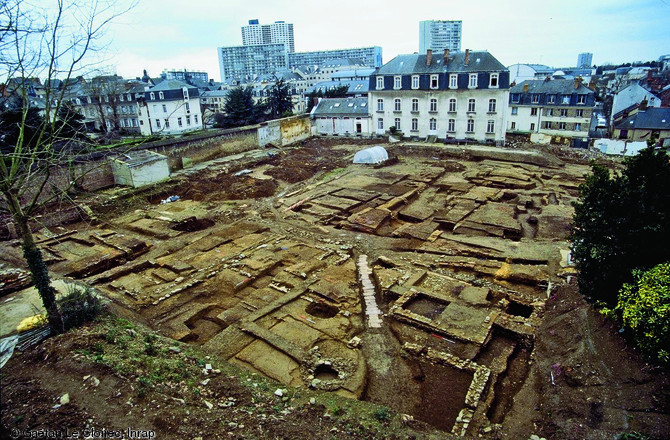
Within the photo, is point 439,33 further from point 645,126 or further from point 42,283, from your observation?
point 42,283

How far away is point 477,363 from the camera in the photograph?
980cm

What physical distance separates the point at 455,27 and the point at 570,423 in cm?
17594

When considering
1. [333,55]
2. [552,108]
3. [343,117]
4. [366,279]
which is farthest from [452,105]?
[333,55]

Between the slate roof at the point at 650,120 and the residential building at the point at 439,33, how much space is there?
125 m

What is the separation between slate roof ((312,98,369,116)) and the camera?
139 feet

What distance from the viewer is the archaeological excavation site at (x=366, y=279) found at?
30.1 feet

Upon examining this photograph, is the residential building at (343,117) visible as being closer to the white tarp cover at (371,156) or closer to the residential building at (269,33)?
the white tarp cover at (371,156)

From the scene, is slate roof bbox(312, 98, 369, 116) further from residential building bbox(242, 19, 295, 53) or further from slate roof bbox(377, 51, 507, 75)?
residential building bbox(242, 19, 295, 53)

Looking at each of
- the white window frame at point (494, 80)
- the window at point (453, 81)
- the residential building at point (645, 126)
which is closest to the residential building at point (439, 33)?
the residential building at point (645, 126)

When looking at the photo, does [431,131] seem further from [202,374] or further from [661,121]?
[202,374]

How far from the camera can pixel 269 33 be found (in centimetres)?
17725

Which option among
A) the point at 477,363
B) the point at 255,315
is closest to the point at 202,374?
the point at 255,315

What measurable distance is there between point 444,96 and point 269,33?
537 feet

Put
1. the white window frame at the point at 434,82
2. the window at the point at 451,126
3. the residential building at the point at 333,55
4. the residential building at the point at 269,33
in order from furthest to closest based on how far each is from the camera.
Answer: the residential building at the point at 269,33, the residential building at the point at 333,55, the window at the point at 451,126, the white window frame at the point at 434,82
